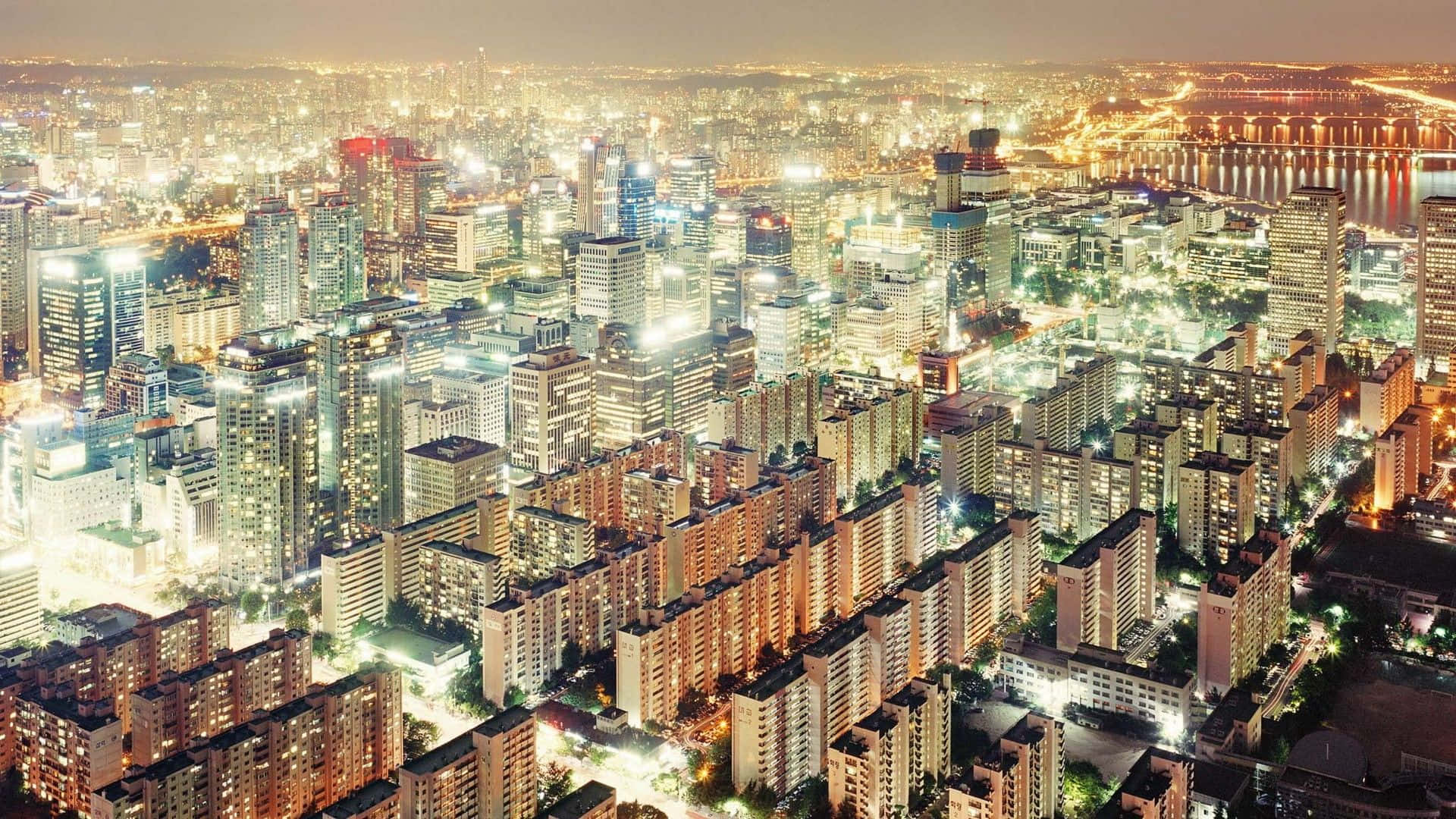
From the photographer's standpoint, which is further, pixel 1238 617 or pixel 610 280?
pixel 610 280

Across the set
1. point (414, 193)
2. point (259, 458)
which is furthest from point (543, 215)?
point (259, 458)

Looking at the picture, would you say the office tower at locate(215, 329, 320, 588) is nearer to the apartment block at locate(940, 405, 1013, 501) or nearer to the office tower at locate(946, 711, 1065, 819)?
the apartment block at locate(940, 405, 1013, 501)

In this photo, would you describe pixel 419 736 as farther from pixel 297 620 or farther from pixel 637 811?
pixel 297 620

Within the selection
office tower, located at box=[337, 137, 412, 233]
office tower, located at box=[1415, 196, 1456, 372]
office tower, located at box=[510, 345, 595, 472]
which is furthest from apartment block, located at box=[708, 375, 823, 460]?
office tower, located at box=[337, 137, 412, 233]

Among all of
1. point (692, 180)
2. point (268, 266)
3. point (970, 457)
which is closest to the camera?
point (970, 457)

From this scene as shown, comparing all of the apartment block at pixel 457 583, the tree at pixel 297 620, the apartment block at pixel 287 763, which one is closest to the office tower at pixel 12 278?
the tree at pixel 297 620

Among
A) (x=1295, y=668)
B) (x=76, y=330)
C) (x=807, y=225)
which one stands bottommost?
(x=1295, y=668)

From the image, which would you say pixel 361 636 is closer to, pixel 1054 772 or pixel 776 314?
pixel 1054 772

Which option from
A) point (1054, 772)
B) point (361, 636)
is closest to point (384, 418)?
point (361, 636)
